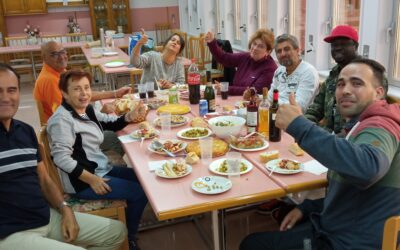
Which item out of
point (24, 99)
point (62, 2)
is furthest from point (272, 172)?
point (62, 2)

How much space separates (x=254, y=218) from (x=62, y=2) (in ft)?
24.7

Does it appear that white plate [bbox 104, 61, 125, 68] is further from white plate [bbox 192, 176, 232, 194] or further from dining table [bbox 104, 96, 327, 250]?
white plate [bbox 192, 176, 232, 194]

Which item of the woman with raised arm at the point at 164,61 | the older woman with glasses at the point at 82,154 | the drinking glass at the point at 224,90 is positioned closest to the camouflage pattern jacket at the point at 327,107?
the drinking glass at the point at 224,90

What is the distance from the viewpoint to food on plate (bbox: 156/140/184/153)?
2.04m

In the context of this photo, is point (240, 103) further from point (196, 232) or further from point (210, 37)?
point (210, 37)

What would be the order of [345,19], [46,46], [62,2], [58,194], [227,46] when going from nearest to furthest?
[58,194]
[46,46]
[345,19]
[227,46]
[62,2]

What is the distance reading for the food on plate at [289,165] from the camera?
1.75m

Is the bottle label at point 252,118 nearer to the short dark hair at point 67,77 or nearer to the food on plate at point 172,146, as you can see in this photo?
the food on plate at point 172,146

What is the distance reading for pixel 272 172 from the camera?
1748 millimetres

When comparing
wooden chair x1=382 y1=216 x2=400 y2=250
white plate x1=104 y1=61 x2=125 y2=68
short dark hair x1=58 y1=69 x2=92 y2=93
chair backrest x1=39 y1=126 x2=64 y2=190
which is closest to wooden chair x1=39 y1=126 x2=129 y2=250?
chair backrest x1=39 y1=126 x2=64 y2=190

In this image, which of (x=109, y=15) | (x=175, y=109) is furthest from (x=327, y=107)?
(x=109, y=15)

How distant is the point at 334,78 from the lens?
2.53 meters

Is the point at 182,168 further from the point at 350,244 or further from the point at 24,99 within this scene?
Result: the point at 24,99

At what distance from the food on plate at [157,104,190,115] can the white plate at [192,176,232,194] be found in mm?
1096
